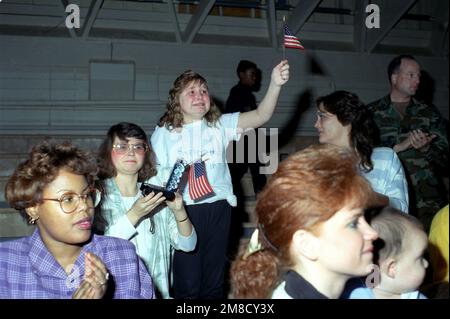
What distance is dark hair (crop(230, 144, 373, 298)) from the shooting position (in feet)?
2.89

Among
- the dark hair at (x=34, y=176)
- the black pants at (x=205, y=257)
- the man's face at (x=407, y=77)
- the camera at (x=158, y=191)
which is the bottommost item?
the black pants at (x=205, y=257)

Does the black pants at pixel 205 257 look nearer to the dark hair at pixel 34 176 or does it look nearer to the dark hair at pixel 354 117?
the dark hair at pixel 354 117

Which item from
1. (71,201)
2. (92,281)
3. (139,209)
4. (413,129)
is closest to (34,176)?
(71,201)

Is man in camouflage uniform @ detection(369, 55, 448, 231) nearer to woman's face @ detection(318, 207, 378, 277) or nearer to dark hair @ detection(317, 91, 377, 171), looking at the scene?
dark hair @ detection(317, 91, 377, 171)

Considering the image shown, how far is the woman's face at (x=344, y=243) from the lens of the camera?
2.94 feet

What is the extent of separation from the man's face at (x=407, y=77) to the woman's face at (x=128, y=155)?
1.25m

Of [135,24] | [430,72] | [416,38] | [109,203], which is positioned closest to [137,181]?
[109,203]

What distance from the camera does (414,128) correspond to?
7.48 ft

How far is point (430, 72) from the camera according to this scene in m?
4.49

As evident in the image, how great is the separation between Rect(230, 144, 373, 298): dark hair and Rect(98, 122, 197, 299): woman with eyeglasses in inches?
29.7

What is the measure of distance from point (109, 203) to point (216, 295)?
60 centimetres

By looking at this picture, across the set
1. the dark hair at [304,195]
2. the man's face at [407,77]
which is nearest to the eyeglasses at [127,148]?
the dark hair at [304,195]

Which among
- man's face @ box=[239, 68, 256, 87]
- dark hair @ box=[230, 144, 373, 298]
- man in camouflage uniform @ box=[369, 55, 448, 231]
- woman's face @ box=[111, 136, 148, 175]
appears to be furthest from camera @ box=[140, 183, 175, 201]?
man's face @ box=[239, 68, 256, 87]
